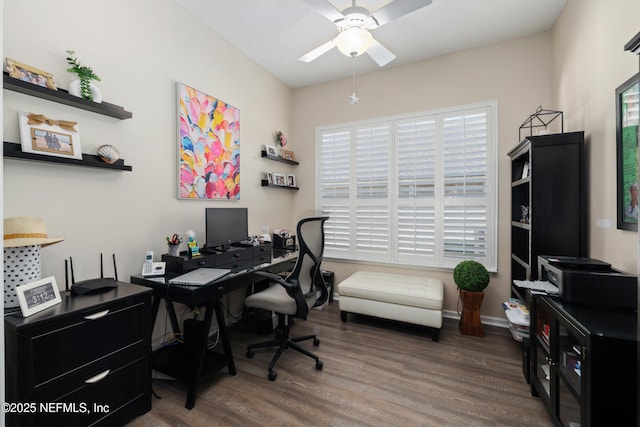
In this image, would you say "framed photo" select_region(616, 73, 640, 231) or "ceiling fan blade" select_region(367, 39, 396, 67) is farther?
"ceiling fan blade" select_region(367, 39, 396, 67)

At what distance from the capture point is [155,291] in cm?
203

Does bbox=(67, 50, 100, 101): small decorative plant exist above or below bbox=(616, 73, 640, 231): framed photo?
above

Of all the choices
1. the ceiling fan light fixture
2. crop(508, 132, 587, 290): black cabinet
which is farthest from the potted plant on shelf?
the ceiling fan light fixture

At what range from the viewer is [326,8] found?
1863mm

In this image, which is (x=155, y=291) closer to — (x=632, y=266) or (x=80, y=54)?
(x=80, y=54)

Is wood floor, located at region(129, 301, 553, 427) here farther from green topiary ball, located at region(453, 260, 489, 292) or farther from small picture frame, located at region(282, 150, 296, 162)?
small picture frame, located at region(282, 150, 296, 162)

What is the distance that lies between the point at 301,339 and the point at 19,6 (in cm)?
291

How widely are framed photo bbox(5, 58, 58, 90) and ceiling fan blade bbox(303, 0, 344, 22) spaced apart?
5.30 ft

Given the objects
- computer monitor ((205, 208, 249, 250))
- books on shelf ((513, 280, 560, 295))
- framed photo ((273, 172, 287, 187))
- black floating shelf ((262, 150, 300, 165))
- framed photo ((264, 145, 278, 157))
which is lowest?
books on shelf ((513, 280, 560, 295))

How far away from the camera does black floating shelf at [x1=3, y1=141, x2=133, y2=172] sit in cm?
153

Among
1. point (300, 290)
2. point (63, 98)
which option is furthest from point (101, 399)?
point (63, 98)

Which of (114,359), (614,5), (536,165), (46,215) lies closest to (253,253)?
(114,359)

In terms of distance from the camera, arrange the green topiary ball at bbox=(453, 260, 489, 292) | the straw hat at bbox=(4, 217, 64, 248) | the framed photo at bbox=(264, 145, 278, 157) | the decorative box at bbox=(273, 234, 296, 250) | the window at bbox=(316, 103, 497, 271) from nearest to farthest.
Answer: the straw hat at bbox=(4, 217, 64, 248)
the green topiary ball at bbox=(453, 260, 489, 292)
the window at bbox=(316, 103, 497, 271)
the decorative box at bbox=(273, 234, 296, 250)
the framed photo at bbox=(264, 145, 278, 157)

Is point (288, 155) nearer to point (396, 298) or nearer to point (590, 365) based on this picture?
point (396, 298)
